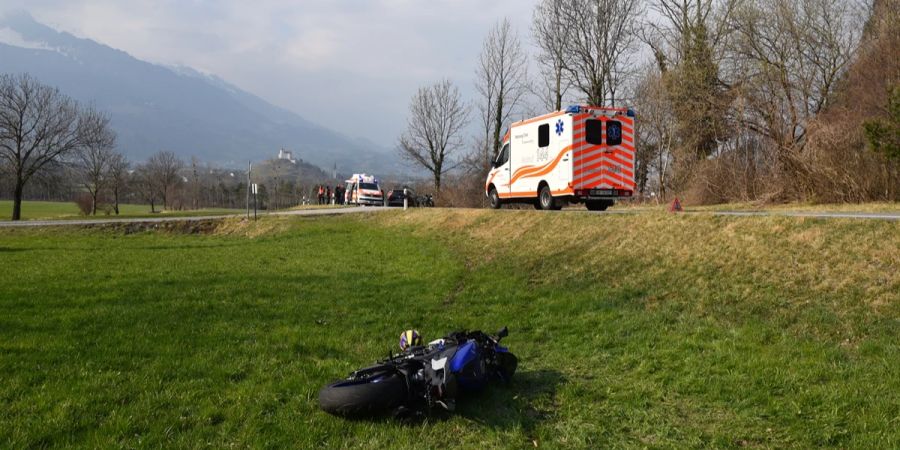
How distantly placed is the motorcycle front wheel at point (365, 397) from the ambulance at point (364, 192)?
1510 inches

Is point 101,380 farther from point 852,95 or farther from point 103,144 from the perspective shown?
point 103,144

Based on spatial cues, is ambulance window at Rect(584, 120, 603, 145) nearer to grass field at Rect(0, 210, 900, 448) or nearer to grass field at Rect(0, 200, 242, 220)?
grass field at Rect(0, 210, 900, 448)

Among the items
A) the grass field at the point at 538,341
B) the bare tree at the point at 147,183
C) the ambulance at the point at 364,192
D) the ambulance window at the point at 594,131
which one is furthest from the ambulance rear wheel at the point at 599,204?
the bare tree at the point at 147,183

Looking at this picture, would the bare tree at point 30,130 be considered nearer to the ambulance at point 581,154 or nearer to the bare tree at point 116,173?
the bare tree at point 116,173

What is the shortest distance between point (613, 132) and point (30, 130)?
52469mm

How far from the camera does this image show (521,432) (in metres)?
4.43

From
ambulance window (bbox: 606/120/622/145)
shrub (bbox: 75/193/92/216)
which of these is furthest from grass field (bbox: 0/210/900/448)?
shrub (bbox: 75/193/92/216)

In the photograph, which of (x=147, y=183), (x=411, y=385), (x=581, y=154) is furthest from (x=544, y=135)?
(x=147, y=183)

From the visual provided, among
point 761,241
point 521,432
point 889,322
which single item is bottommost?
point 521,432

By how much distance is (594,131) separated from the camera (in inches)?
615

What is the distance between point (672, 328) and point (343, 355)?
13.7ft

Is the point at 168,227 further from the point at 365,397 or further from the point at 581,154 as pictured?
the point at 365,397

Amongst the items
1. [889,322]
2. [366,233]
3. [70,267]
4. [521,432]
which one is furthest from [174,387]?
[366,233]

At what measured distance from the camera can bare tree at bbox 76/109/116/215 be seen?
54.8 metres
